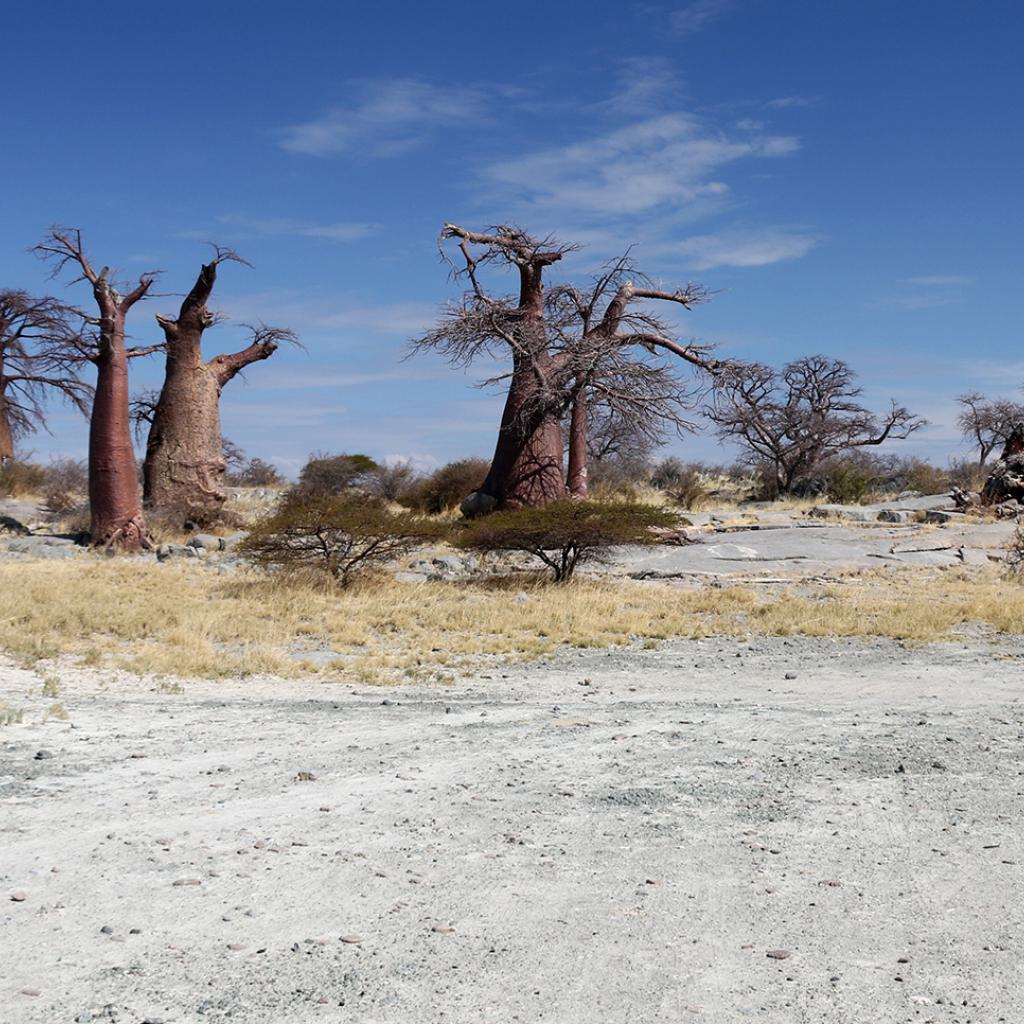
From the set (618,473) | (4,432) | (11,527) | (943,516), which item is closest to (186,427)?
(11,527)

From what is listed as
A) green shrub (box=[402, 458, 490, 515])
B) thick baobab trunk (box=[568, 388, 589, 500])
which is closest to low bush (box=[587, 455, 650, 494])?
green shrub (box=[402, 458, 490, 515])

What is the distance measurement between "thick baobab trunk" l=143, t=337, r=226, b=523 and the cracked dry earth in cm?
1345

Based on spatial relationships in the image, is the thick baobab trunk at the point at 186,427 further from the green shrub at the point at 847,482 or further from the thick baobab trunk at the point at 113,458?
the green shrub at the point at 847,482

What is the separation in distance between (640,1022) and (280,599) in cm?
1036

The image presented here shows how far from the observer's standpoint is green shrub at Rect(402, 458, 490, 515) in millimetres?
26312

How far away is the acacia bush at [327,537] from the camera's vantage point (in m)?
14.9

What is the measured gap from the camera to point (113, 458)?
18.7 meters

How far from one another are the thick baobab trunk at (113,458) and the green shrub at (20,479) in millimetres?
12962

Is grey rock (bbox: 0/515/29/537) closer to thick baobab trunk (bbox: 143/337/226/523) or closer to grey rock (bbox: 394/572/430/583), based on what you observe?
thick baobab trunk (bbox: 143/337/226/523)

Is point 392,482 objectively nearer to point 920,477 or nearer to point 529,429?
point 529,429

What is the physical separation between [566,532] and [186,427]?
9.01 meters

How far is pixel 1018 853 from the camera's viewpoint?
188 inches

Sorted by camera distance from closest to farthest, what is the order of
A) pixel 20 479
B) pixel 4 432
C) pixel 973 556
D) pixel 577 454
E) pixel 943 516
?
pixel 973 556, pixel 577 454, pixel 943 516, pixel 4 432, pixel 20 479

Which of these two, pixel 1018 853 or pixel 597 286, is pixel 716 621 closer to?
pixel 1018 853
